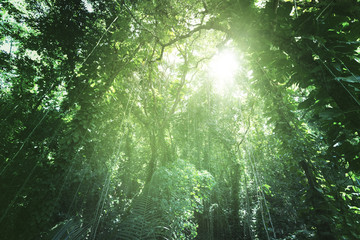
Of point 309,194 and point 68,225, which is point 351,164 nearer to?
point 309,194

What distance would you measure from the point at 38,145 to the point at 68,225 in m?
2.39

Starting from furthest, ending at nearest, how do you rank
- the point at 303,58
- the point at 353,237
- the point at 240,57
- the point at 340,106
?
the point at 240,57 → the point at 353,237 → the point at 303,58 → the point at 340,106

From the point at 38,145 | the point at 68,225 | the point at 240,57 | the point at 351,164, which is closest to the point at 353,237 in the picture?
the point at 351,164

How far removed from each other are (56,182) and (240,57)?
13.9 feet

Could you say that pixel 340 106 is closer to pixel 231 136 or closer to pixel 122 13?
pixel 122 13

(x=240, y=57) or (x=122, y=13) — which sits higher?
(x=122, y=13)

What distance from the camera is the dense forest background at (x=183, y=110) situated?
116cm

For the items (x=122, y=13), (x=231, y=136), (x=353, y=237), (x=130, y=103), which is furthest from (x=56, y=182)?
(x=231, y=136)

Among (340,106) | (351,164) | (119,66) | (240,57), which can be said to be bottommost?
(351,164)

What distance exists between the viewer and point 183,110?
702 cm

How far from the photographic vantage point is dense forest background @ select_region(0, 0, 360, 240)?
1.16 m

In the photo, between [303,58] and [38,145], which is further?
[38,145]

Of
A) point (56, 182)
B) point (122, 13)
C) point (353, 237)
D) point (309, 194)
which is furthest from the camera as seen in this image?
point (122, 13)

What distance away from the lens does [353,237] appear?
147 centimetres
